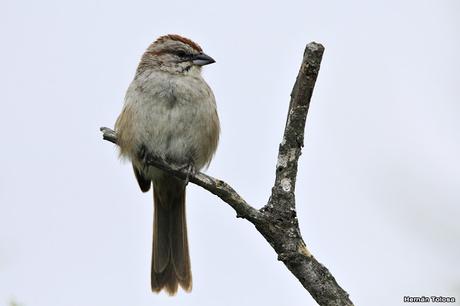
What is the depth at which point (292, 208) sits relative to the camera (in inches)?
166

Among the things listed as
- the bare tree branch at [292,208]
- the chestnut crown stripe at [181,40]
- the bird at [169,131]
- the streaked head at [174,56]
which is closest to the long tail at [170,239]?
the bird at [169,131]

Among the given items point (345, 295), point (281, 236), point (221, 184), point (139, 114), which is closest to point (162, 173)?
point (139, 114)

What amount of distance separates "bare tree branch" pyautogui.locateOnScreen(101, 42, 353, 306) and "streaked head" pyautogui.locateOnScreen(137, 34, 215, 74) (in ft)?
7.94

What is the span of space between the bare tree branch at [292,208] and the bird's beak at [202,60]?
8.30ft

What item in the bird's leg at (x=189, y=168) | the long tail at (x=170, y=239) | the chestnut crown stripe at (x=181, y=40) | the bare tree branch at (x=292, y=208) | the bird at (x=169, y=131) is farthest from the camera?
the chestnut crown stripe at (x=181, y=40)

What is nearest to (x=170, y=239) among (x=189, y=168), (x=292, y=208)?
(x=189, y=168)

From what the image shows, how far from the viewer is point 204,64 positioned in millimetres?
6805

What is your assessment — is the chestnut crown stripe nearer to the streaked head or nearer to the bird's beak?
the streaked head

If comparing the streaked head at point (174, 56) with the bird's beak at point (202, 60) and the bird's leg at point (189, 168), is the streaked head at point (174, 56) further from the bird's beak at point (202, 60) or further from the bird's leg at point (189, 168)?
the bird's leg at point (189, 168)

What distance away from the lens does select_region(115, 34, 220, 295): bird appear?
19.8 ft

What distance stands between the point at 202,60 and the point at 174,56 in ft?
0.90

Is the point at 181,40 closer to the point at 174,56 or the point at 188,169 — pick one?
the point at 174,56

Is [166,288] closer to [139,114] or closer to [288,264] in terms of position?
[139,114]

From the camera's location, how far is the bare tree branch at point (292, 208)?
3973 millimetres
